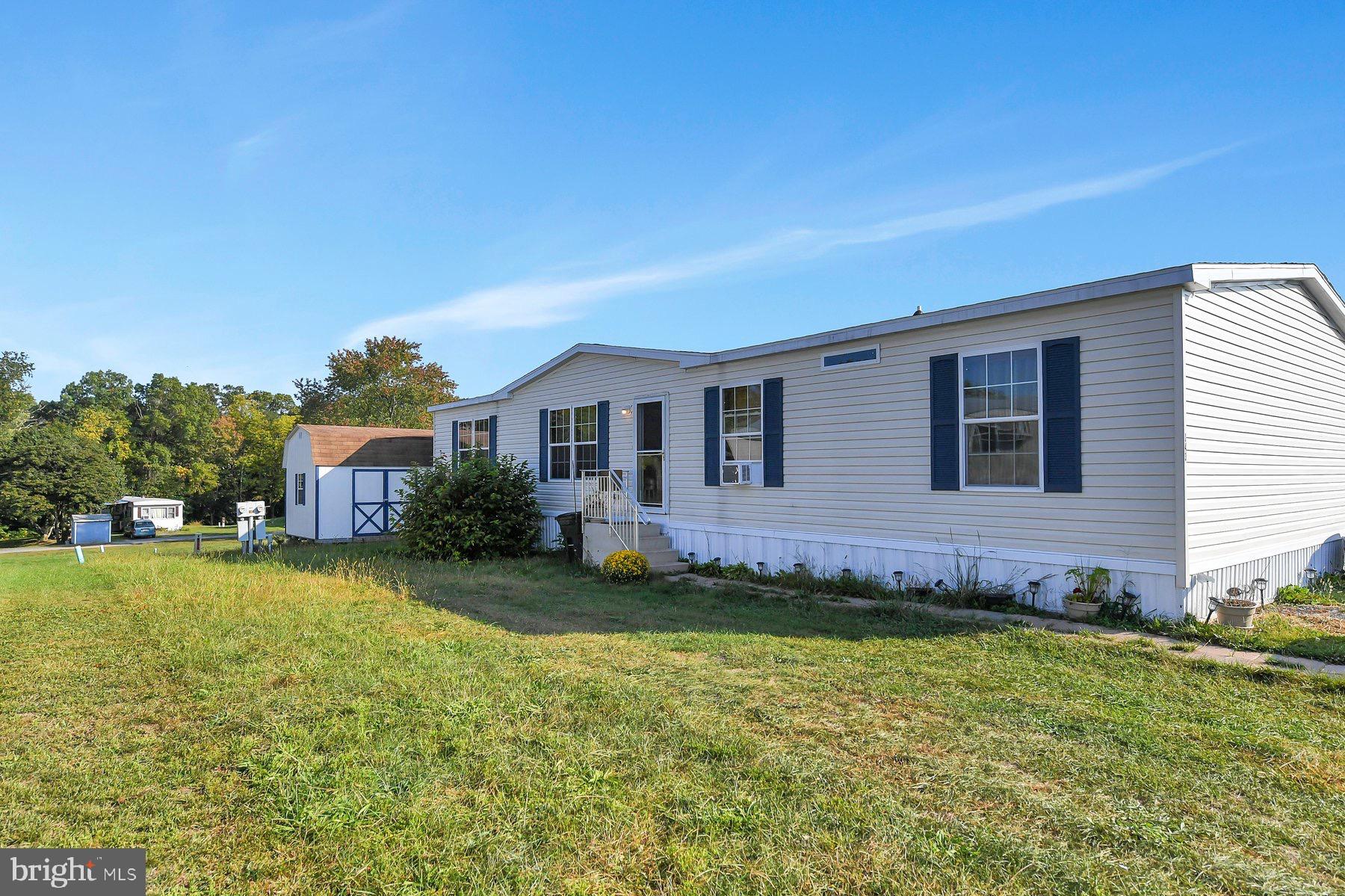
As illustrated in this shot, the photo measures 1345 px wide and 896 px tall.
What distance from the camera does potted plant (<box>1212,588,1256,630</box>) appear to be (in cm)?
644

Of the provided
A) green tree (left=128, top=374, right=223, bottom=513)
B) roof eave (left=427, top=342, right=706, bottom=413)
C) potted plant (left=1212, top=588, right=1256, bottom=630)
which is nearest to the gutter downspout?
potted plant (left=1212, top=588, right=1256, bottom=630)

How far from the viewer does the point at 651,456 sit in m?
12.1

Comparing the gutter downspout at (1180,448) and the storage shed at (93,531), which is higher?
the gutter downspout at (1180,448)

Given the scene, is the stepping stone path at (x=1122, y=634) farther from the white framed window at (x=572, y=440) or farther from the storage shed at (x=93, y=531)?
the storage shed at (x=93, y=531)

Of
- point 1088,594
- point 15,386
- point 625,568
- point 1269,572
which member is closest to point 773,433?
point 625,568

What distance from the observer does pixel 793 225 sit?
14633 millimetres

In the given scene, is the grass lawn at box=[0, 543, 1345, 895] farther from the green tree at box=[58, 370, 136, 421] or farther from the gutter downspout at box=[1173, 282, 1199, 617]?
the green tree at box=[58, 370, 136, 421]

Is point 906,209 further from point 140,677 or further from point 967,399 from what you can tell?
point 140,677

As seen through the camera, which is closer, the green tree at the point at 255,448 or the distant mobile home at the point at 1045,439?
the distant mobile home at the point at 1045,439

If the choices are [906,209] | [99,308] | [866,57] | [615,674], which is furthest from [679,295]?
[99,308]

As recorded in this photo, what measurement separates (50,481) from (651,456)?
33891 millimetres

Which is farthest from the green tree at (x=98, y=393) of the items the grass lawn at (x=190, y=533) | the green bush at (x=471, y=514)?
the green bush at (x=471, y=514)

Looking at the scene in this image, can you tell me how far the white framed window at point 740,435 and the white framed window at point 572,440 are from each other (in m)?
3.30

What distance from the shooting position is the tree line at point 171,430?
31.7m
